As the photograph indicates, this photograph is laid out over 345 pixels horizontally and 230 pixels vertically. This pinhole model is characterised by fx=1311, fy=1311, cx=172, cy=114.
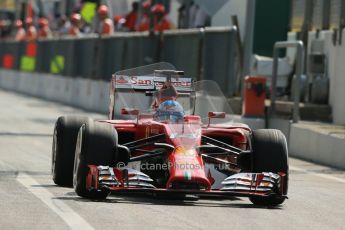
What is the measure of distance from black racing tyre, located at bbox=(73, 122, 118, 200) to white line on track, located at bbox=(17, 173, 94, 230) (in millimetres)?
316

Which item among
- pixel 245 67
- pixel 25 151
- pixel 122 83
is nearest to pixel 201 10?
pixel 245 67

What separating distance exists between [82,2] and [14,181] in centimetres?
3519

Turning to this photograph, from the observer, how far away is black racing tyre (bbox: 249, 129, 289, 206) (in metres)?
12.4

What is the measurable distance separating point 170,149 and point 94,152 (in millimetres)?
749

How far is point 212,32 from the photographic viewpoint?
2658 cm

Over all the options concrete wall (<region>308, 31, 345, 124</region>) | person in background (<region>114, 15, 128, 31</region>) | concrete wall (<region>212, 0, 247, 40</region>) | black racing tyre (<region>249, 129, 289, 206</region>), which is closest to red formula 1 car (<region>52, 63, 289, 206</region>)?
black racing tyre (<region>249, 129, 289, 206</region>)

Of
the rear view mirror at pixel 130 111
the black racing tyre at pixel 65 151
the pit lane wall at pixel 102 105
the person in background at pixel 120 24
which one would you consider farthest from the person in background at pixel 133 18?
the black racing tyre at pixel 65 151

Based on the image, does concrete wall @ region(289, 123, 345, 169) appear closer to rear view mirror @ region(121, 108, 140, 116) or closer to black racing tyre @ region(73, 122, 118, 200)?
rear view mirror @ region(121, 108, 140, 116)

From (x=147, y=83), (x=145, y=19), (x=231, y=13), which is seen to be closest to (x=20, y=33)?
(x=145, y=19)

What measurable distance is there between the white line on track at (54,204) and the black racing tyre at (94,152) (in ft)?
1.04

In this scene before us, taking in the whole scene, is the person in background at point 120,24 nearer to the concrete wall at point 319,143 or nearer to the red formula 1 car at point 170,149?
the concrete wall at point 319,143

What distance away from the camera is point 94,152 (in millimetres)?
12031

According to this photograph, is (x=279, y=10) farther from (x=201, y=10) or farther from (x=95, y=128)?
(x=95, y=128)

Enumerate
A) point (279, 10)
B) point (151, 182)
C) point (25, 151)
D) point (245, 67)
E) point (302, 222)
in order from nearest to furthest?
point (302, 222) < point (151, 182) < point (25, 151) < point (245, 67) < point (279, 10)
